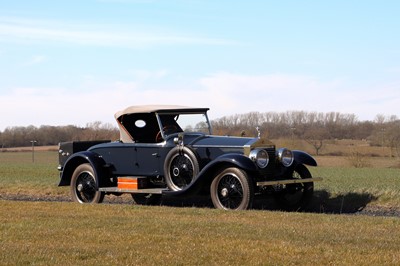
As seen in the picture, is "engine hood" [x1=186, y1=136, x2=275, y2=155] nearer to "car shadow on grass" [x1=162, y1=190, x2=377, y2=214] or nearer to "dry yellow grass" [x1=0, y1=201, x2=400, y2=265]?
"car shadow on grass" [x1=162, y1=190, x2=377, y2=214]

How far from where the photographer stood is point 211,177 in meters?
12.6

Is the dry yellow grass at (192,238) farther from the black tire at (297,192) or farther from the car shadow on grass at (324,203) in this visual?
the car shadow on grass at (324,203)

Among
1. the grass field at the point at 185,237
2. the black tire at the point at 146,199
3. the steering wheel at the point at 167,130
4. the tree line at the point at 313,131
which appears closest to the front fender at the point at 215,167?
the grass field at the point at 185,237

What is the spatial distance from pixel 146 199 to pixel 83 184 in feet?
4.66

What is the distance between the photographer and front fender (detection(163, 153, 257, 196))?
11922 mm

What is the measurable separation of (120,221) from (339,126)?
58757mm

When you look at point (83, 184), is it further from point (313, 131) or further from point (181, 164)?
point (313, 131)

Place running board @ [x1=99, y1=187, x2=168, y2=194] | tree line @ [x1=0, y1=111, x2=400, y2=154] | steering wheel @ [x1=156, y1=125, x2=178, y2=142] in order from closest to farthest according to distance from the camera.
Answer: running board @ [x1=99, y1=187, x2=168, y2=194] < steering wheel @ [x1=156, y1=125, x2=178, y2=142] < tree line @ [x1=0, y1=111, x2=400, y2=154]

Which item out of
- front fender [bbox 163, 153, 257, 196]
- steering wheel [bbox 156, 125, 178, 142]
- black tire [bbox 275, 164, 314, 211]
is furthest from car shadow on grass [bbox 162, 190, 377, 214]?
steering wheel [bbox 156, 125, 178, 142]

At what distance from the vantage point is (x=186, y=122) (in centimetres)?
1439

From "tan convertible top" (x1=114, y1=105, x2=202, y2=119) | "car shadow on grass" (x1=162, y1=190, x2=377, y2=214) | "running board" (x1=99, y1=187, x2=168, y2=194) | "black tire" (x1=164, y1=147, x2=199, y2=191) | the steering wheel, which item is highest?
"tan convertible top" (x1=114, y1=105, x2=202, y2=119)

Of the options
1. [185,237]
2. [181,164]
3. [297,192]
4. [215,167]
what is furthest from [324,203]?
[185,237]

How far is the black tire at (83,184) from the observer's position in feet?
47.3

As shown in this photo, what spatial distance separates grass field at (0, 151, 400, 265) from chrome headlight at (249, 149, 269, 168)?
1366mm
